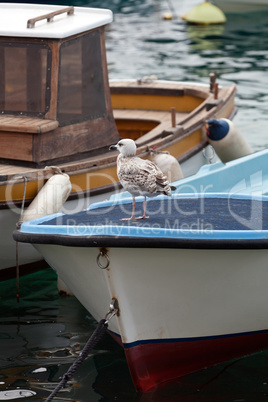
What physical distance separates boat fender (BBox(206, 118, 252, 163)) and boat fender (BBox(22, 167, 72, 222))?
9.30 feet

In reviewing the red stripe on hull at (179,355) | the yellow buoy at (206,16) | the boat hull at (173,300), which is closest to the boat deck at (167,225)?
the boat hull at (173,300)

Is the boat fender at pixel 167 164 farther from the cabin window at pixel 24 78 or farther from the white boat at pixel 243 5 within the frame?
the white boat at pixel 243 5

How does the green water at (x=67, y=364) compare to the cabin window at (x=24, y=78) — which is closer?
the green water at (x=67, y=364)

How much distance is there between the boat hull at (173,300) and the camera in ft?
20.0

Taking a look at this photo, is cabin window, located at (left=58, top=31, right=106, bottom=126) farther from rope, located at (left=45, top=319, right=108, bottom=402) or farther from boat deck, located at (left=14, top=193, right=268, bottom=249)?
rope, located at (left=45, top=319, right=108, bottom=402)

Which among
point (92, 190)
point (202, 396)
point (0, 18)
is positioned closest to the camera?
point (202, 396)

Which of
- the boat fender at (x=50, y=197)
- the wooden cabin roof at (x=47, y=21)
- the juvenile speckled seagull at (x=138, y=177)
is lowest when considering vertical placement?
the boat fender at (x=50, y=197)

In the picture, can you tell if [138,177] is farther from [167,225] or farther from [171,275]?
[171,275]

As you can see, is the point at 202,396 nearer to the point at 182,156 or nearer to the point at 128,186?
the point at 128,186

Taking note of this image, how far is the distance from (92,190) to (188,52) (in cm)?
1478

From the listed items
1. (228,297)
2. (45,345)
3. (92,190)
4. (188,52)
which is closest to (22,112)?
(92,190)

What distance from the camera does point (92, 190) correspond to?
8.46m

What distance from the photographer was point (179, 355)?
655 centimetres

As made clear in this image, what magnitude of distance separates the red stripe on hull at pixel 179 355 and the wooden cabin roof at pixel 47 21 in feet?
12.0
